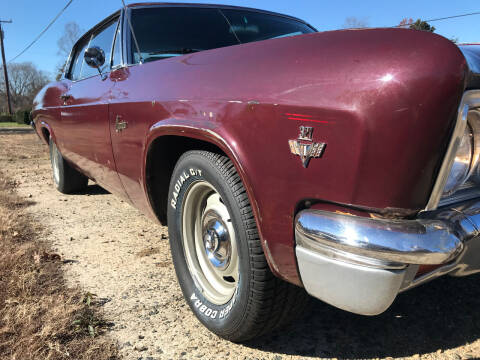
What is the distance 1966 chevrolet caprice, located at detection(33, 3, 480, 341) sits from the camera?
109cm

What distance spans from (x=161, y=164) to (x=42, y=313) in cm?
99

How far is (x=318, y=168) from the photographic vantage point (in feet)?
3.91

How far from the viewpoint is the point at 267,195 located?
1350 mm

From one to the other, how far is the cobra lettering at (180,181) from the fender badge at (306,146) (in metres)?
0.59

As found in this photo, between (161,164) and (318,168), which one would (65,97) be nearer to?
(161,164)

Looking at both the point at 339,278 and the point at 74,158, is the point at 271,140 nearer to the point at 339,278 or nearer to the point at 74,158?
the point at 339,278

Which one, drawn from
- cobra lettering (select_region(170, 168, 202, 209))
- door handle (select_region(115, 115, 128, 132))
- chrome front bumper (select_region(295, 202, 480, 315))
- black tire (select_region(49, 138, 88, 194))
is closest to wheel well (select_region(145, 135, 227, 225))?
cobra lettering (select_region(170, 168, 202, 209))

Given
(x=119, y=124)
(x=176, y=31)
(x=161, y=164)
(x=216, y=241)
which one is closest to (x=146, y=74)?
(x=119, y=124)

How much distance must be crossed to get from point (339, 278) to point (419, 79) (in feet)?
2.03

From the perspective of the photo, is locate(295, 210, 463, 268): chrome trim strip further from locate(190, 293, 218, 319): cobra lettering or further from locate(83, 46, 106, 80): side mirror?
locate(83, 46, 106, 80): side mirror

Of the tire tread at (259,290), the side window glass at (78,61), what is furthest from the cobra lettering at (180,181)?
the side window glass at (78,61)

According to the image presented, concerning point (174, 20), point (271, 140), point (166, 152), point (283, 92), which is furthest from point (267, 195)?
point (174, 20)

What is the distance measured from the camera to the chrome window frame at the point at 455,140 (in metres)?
1.11

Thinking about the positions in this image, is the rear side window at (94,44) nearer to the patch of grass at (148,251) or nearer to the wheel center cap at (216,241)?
the patch of grass at (148,251)
